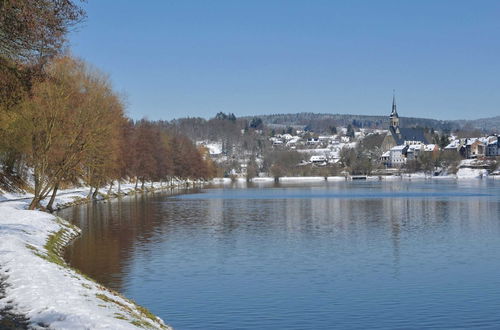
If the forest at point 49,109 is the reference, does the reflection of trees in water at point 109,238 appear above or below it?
below

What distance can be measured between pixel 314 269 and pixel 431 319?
939 centimetres

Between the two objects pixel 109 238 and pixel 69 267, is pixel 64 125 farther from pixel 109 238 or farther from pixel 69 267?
pixel 69 267

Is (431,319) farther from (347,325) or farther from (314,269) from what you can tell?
(314,269)

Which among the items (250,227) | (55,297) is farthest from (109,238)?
(55,297)

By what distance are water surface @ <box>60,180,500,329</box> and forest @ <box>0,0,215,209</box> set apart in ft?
22.7

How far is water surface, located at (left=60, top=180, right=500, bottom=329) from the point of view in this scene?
20.7 m

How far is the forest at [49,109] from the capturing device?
21.4 meters

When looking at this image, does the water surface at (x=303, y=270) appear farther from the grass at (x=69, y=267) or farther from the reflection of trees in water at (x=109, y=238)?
the grass at (x=69, y=267)

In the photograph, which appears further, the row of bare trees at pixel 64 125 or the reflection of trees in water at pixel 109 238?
the row of bare trees at pixel 64 125

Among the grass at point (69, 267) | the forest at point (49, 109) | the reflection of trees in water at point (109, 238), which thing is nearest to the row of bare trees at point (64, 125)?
the forest at point (49, 109)

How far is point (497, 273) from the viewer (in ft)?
90.8

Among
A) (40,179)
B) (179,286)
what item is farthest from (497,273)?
(40,179)

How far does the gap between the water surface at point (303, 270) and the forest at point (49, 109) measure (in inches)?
272

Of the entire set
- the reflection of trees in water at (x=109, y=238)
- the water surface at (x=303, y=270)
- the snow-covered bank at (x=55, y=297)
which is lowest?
the water surface at (x=303, y=270)
